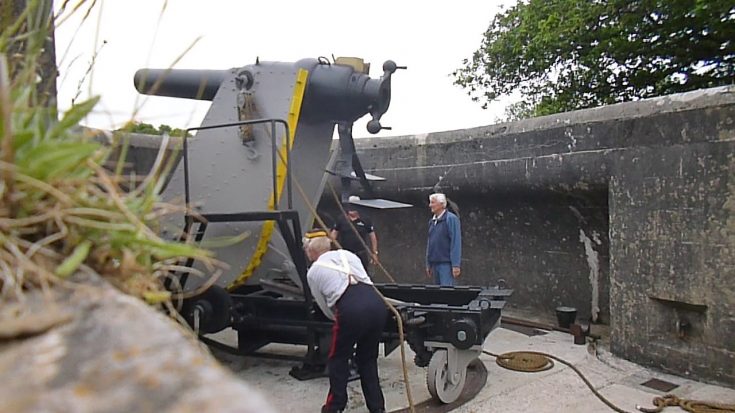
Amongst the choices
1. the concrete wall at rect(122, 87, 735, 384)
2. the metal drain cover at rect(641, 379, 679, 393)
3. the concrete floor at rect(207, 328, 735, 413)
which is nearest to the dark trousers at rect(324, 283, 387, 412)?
the concrete floor at rect(207, 328, 735, 413)

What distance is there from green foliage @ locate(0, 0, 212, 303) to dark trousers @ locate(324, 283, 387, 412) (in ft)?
9.21

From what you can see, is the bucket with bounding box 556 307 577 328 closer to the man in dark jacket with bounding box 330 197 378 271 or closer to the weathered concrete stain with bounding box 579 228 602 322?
the weathered concrete stain with bounding box 579 228 602 322

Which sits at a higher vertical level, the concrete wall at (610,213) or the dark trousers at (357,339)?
the concrete wall at (610,213)

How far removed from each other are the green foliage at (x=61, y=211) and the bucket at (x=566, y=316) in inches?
221

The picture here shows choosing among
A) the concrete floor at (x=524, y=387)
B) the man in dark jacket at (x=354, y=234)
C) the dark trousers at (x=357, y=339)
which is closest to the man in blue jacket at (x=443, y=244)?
the man in dark jacket at (x=354, y=234)

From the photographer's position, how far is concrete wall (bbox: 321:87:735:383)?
470 cm

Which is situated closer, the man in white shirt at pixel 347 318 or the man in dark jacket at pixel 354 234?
the man in white shirt at pixel 347 318

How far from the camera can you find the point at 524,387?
464 centimetres

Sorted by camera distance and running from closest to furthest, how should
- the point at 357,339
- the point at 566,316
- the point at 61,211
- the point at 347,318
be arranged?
1. the point at 61,211
2. the point at 347,318
3. the point at 357,339
4. the point at 566,316

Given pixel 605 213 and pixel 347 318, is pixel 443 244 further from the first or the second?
pixel 347 318

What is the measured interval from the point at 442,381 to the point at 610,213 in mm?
2301

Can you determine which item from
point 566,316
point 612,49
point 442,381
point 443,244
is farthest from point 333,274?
point 612,49

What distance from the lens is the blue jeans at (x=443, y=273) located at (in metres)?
6.48

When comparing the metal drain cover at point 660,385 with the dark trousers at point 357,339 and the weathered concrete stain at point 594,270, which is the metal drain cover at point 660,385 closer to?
the weathered concrete stain at point 594,270
